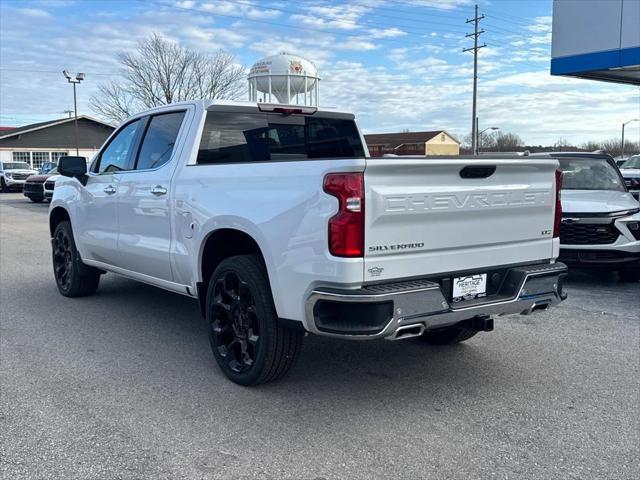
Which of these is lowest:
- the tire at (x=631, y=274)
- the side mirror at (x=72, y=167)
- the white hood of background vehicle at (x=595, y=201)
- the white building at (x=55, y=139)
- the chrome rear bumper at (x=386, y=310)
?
the tire at (x=631, y=274)

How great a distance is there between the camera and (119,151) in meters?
6.16

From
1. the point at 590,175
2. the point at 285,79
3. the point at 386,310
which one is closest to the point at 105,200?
the point at 386,310

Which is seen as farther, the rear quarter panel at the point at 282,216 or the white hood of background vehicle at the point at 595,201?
the white hood of background vehicle at the point at 595,201

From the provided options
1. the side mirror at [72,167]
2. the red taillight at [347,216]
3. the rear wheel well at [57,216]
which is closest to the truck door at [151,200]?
the side mirror at [72,167]

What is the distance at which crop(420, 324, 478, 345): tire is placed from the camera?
5102 millimetres

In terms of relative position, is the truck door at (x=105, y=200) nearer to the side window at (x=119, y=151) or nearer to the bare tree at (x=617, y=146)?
the side window at (x=119, y=151)

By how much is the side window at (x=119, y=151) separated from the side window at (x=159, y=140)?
0.90 feet

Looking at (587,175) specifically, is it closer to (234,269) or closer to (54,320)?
(234,269)

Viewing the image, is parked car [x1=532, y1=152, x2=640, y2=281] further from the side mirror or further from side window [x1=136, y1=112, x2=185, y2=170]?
the side mirror

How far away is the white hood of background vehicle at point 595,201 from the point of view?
792 cm

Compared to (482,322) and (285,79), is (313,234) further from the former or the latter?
(285,79)

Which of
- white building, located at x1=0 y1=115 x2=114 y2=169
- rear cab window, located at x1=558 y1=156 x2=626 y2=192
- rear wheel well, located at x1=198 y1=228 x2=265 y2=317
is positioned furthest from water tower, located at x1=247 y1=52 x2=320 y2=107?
white building, located at x1=0 y1=115 x2=114 y2=169

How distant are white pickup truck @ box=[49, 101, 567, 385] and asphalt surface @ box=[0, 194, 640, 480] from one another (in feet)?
1.39

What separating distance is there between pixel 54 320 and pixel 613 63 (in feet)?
40.7
